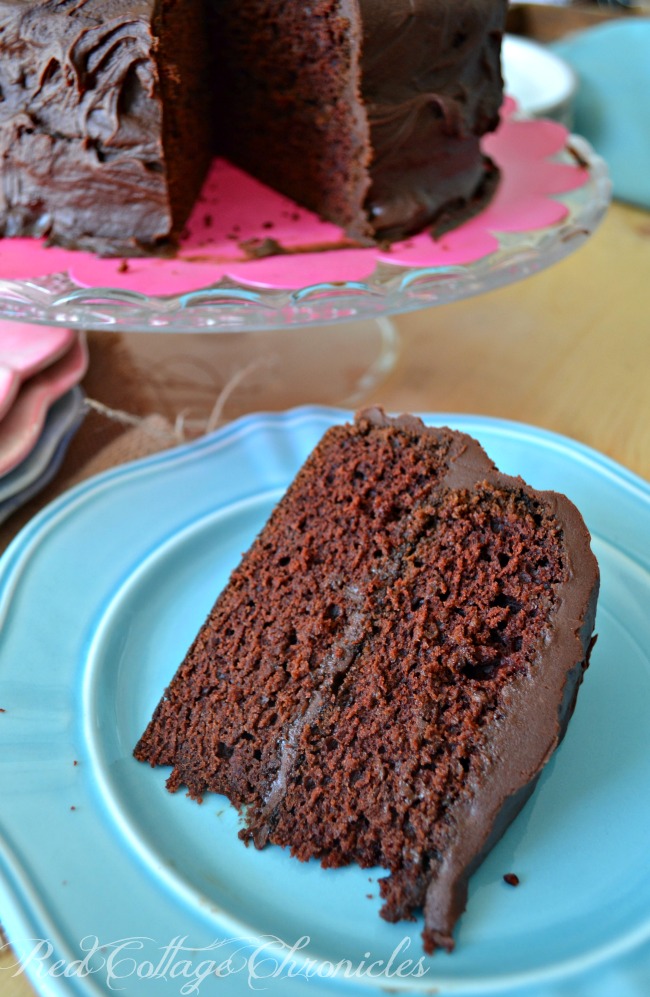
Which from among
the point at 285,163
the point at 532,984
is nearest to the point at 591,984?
the point at 532,984

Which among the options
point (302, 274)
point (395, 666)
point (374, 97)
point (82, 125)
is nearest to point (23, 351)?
point (82, 125)

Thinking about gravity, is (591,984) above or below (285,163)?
below

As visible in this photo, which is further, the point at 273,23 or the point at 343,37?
the point at 273,23

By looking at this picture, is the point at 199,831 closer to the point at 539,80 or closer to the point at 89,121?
the point at 89,121

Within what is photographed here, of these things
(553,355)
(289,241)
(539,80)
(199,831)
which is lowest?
(199,831)

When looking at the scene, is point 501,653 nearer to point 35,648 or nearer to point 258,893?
point 258,893

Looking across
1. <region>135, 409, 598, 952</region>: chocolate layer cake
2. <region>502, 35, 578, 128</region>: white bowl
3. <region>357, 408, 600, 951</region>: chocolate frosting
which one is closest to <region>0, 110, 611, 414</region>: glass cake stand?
<region>502, 35, 578, 128</region>: white bowl

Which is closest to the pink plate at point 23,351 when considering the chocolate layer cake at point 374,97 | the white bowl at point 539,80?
the chocolate layer cake at point 374,97
